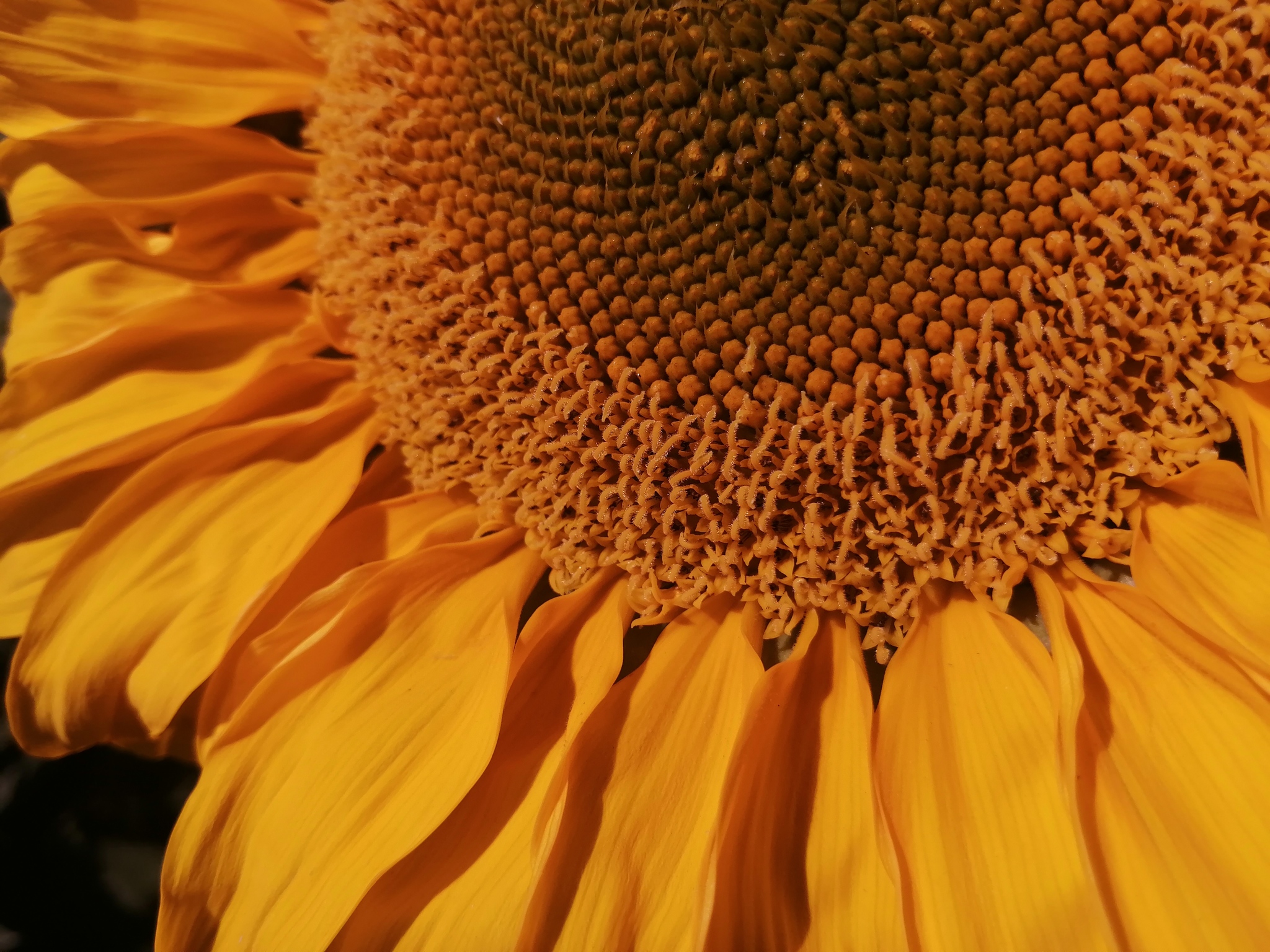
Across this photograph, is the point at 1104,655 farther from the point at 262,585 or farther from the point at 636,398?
the point at 262,585

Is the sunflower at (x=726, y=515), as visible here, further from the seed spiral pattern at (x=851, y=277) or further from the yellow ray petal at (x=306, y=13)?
the yellow ray petal at (x=306, y=13)

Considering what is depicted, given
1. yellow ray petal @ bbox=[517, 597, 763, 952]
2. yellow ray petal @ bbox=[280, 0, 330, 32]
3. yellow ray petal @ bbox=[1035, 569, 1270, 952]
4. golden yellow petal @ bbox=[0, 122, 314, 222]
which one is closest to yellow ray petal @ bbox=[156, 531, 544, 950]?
yellow ray petal @ bbox=[517, 597, 763, 952]

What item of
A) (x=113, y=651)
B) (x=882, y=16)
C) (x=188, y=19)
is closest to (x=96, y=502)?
(x=113, y=651)

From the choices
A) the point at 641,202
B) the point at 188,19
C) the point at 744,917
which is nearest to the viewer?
the point at 744,917

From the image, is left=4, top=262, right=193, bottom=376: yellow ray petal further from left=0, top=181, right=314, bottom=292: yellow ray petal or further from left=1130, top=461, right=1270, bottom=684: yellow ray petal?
left=1130, top=461, right=1270, bottom=684: yellow ray petal

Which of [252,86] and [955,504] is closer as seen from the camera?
[955,504]

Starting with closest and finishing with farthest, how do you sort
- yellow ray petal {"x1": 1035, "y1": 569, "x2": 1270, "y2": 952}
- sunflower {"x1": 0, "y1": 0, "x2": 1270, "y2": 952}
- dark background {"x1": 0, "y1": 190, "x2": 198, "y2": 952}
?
1. yellow ray petal {"x1": 1035, "y1": 569, "x2": 1270, "y2": 952}
2. sunflower {"x1": 0, "y1": 0, "x2": 1270, "y2": 952}
3. dark background {"x1": 0, "y1": 190, "x2": 198, "y2": 952}

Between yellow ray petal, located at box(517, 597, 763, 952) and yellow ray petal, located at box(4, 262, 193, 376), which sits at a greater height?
yellow ray petal, located at box(4, 262, 193, 376)

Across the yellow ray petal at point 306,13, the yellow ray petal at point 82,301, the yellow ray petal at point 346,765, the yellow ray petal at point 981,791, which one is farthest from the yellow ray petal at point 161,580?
the yellow ray petal at point 981,791
